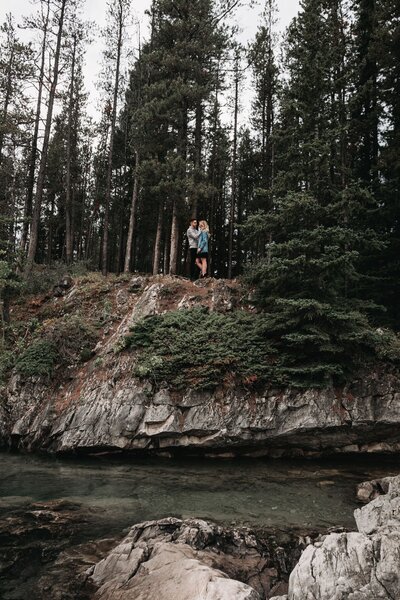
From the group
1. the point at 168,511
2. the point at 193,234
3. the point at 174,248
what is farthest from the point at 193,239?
the point at 168,511

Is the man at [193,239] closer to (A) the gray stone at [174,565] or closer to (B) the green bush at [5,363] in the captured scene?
(B) the green bush at [5,363]

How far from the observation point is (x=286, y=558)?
5629mm

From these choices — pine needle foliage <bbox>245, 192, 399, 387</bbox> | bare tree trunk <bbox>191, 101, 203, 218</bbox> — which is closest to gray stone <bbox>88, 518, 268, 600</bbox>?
pine needle foliage <bbox>245, 192, 399, 387</bbox>

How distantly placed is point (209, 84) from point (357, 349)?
16438mm

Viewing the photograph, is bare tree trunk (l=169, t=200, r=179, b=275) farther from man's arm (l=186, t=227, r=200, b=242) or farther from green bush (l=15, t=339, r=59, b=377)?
green bush (l=15, t=339, r=59, b=377)

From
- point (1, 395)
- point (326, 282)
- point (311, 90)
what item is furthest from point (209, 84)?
point (1, 395)

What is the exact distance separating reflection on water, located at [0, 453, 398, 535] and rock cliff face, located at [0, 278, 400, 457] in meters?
0.44

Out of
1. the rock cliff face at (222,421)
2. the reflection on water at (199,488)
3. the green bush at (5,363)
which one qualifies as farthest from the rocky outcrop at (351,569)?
the green bush at (5,363)

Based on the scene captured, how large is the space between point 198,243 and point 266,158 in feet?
41.1

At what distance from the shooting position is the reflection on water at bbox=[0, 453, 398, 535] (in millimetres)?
7219

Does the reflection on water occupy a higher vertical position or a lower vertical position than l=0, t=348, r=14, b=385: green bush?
lower

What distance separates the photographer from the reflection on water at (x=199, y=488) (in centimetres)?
722

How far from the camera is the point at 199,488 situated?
8664 millimetres

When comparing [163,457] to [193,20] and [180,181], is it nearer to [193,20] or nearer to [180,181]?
[180,181]
